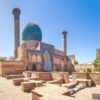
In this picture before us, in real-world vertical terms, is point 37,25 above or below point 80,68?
above

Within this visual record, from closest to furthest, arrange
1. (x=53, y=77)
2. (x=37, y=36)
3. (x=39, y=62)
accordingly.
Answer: (x=53, y=77), (x=39, y=62), (x=37, y=36)

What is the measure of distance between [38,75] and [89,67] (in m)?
21.0

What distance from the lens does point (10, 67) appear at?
74.3ft

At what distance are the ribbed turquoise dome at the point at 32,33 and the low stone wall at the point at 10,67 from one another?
33.2 feet

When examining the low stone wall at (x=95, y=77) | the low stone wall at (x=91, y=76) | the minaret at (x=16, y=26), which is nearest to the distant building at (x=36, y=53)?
the minaret at (x=16, y=26)

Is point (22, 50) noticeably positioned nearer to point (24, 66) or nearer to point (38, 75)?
point (24, 66)

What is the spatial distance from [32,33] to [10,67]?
39.7 ft

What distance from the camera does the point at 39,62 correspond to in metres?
28.7

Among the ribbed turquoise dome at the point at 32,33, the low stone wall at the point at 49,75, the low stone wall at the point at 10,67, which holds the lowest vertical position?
the low stone wall at the point at 49,75

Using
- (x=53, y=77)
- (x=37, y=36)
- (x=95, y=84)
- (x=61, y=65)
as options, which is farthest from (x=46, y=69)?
(x=95, y=84)

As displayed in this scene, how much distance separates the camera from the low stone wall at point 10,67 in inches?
866

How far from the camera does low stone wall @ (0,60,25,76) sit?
22.0m

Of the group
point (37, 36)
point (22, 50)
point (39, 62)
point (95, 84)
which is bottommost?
point (95, 84)

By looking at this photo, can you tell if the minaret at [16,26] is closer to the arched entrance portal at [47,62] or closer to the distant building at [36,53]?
the distant building at [36,53]
